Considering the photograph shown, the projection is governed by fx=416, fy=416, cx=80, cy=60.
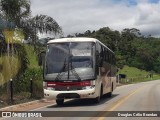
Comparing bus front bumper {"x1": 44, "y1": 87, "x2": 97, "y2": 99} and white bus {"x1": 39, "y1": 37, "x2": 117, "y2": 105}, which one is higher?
white bus {"x1": 39, "y1": 37, "x2": 117, "y2": 105}

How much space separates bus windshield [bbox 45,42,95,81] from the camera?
64.5 feet

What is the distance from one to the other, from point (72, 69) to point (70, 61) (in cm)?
43

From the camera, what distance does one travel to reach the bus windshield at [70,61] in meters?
19.7

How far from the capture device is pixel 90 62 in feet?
65.7

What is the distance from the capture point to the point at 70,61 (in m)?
19.9

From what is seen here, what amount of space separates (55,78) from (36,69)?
1030 cm

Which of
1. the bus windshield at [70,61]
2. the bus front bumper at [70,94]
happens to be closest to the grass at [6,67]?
the bus windshield at [70,61]

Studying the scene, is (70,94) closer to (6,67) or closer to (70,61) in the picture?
(70,61)

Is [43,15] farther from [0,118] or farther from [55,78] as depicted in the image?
[0,118]

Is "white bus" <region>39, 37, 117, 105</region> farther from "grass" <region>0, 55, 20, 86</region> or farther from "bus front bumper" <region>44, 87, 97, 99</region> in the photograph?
"grass" <region>0, 55, 20, 86</region>

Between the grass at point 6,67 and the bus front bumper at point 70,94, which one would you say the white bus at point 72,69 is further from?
the grass at point 6,67

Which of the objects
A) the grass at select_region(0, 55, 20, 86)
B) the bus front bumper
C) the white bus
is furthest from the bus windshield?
the grass at select_region(0, 55, 20, 86)

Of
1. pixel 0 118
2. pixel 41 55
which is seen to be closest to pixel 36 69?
pixel 41 55

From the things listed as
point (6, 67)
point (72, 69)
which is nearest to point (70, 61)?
point (72, 69)
